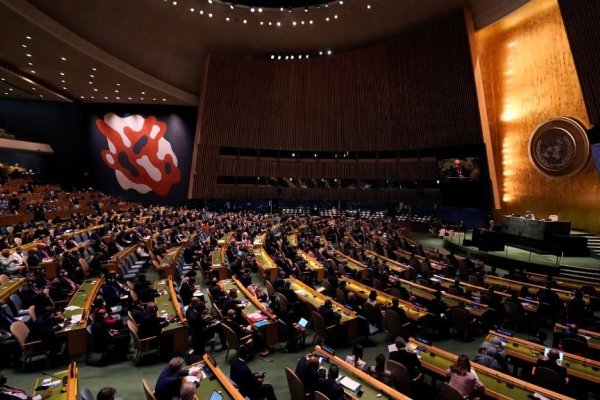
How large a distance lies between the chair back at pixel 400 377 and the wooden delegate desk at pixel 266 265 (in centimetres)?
650

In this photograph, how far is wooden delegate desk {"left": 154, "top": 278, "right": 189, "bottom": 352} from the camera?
675cm

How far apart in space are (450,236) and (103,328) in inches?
735

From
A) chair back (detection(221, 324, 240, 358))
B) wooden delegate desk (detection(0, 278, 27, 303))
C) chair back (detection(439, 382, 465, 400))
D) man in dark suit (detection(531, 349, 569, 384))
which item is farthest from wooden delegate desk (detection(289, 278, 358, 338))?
wooden delegate desk (detection(0, 278, 27, 303))

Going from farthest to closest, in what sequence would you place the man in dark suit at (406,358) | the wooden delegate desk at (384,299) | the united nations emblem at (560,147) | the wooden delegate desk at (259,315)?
the united nations emblem at (560,147) < the wooden delegate desk at (384,299) < the wooden delegate desk at (259,315) < the man in dark suit at (406,358)

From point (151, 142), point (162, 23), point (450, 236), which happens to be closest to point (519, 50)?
point (450, 236)

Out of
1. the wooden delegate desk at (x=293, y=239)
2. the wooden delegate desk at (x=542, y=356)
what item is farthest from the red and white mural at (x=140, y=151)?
the wooden delegate desk at (x=542, y=356)

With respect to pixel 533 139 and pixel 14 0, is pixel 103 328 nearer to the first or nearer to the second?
pixel 14 0

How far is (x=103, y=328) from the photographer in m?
6.37

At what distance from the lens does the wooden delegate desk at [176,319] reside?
675 cm

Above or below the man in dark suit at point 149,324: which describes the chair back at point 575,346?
above

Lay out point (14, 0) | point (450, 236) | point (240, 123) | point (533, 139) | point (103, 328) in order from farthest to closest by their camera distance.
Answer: point (240, 123)
point (450, 236)
point (533, 139)
point (14, 0)
point (103, 328)

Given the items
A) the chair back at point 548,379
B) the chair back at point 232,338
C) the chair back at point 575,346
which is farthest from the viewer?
the chair back at point 232,338

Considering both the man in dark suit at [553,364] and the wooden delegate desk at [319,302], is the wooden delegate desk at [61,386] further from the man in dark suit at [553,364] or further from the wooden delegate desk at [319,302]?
the man in dark suit at [553,364]

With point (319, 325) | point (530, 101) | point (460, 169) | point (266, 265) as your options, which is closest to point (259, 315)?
point (319, 325)
